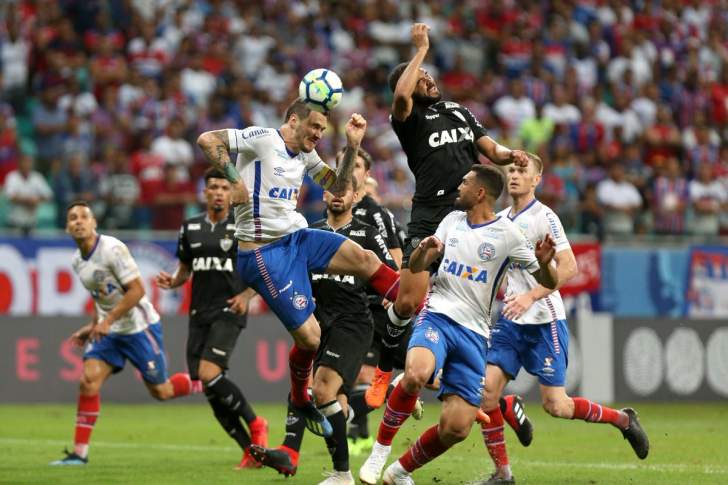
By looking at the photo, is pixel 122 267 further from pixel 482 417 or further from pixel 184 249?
pixel 482 417

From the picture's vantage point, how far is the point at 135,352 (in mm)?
13672

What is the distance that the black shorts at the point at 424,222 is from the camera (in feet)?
37.4

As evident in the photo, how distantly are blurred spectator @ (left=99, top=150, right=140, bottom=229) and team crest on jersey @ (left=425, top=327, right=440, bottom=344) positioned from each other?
1095 cm

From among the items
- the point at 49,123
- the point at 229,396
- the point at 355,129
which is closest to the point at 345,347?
the point at 229,396

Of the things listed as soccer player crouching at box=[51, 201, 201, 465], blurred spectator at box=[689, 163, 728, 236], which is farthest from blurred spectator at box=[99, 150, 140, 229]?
blurred spectator at box=[689, 163, 728, 236]

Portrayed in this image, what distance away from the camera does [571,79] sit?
27906 millimetres

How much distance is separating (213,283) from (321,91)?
3760 millimetres

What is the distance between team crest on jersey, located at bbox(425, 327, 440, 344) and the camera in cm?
974

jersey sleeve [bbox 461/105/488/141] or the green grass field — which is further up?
jersey sleeve [bbox 461/105/488/141]

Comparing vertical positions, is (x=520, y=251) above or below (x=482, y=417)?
above

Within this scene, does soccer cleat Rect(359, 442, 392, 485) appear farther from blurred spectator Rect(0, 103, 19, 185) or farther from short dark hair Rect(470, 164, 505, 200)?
blurred spectator Rect(0, 103, 19, 185)

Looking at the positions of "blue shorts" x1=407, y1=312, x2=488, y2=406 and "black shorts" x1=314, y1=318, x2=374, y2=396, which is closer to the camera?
"blue shorts" x1=407, y1=312, x2=488, y2=406

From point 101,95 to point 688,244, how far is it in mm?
10514

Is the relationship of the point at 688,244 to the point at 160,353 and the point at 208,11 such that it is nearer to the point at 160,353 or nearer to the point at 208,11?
the point at 208,11
